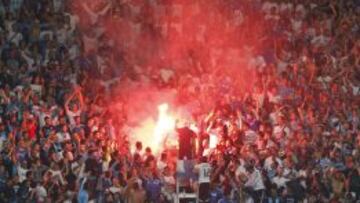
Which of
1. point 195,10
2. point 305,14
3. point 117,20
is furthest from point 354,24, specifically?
point 117,20

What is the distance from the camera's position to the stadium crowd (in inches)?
1035

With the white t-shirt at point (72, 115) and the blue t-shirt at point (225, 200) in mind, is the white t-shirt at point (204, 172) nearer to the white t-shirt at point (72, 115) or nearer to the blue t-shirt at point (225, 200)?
the blue t-shirt at point (225, 200)

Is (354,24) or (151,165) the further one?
(354,24)

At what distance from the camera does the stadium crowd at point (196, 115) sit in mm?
26281

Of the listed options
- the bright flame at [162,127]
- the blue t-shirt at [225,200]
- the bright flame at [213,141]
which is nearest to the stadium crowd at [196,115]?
the blue t-shirt at [225,200]

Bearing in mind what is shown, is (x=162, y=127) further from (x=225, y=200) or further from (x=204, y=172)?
(x=225, y=200)

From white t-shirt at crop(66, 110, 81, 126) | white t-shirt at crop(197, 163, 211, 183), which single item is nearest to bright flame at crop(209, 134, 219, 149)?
white t-shirt at crop(197, 163, 211, 183)

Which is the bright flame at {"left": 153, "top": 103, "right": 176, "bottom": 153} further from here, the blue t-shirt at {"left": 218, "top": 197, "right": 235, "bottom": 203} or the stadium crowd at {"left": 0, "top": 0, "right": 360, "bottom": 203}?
the blue t-shirt at {"left": 218, "top": 197, "right": 235, "bottom": 203}

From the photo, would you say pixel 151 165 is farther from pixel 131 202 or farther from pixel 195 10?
pixel 195 10

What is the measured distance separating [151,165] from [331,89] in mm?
6225

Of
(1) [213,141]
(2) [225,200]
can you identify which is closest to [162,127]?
(1) [213,141]

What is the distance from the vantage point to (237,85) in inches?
1205

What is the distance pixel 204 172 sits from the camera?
87.4 feet

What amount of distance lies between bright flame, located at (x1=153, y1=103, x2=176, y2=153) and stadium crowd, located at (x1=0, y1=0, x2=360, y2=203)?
0.68 metres
